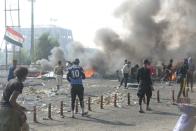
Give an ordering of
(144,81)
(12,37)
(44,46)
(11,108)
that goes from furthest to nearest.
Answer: (44,46)
(12,37)
(144,81)
(11,108)

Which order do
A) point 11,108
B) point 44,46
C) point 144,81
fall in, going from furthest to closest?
1. point 44,46
2. point 144,81
3. point 11,108

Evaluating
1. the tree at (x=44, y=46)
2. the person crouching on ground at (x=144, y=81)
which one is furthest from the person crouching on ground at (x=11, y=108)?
the tree at (x=44, y=46)

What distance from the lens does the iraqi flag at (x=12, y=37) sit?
187 ft

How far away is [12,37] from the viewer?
58.1m

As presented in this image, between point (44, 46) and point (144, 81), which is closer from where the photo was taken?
point (144, 81)

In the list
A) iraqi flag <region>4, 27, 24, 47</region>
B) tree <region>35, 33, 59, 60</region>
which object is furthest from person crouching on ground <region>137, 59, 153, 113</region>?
Result: tree <region>35, 33, 59, 60</region>

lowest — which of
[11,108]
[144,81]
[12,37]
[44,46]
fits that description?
[11,108]

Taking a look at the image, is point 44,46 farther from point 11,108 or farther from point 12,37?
point 11,108

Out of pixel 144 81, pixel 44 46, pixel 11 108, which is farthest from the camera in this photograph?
pixel 44 46

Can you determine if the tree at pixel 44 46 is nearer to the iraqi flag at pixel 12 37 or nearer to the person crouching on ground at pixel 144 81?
the iraqi flag at pixel 12 37

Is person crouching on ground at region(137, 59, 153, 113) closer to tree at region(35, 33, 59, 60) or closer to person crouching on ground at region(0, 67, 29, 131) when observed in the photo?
person crouching on ground at region(0, 67, 29, 131)

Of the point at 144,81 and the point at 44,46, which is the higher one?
the point at 44,46

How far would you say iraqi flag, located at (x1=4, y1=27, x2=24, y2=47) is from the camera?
5693 centimetres

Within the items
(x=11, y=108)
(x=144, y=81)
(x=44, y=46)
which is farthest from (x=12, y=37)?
(x=11, y=108)
